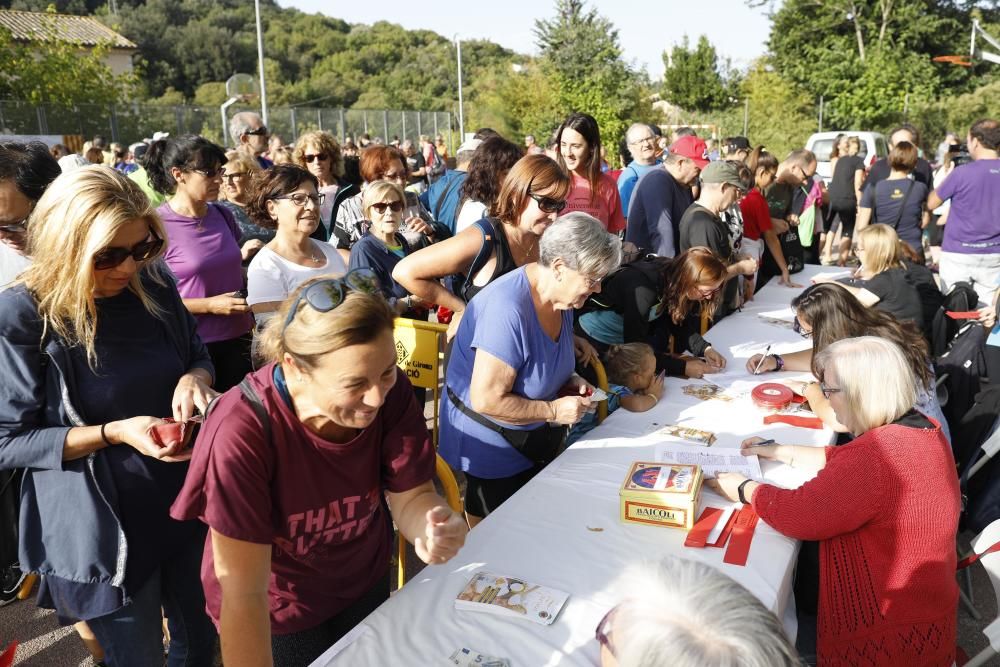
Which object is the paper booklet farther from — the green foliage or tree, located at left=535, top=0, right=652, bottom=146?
tree, located at left=535, top=0, right=652, bottom=146

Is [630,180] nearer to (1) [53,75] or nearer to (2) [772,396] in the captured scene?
(2) [772,396]

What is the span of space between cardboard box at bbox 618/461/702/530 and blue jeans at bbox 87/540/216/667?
1230mm

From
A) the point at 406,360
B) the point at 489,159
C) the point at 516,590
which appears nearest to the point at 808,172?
the point at 489,159

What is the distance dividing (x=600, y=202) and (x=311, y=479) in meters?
3.36

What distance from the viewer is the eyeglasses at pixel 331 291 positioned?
134 centimetres

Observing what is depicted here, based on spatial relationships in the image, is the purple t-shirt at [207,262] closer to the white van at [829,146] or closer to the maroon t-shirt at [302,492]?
the maroon t-shirt at [302,492]

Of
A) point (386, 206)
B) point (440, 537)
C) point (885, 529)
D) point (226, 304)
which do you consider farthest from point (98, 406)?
point (386, 206)

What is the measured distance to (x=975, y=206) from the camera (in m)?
5.23

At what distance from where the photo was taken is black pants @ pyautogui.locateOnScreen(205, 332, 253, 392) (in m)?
3.12

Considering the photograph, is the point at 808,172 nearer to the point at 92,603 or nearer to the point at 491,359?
the point at 491,359

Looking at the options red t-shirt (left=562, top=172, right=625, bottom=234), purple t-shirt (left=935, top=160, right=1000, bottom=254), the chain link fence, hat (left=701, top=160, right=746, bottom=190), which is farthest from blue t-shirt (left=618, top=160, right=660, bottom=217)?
the chain link fence

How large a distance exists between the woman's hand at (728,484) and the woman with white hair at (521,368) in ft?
1.58

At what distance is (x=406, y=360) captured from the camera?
3.38 meters

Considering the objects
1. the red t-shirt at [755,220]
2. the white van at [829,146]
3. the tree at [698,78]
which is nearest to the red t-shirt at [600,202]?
the red t-shirt at [755,220]
